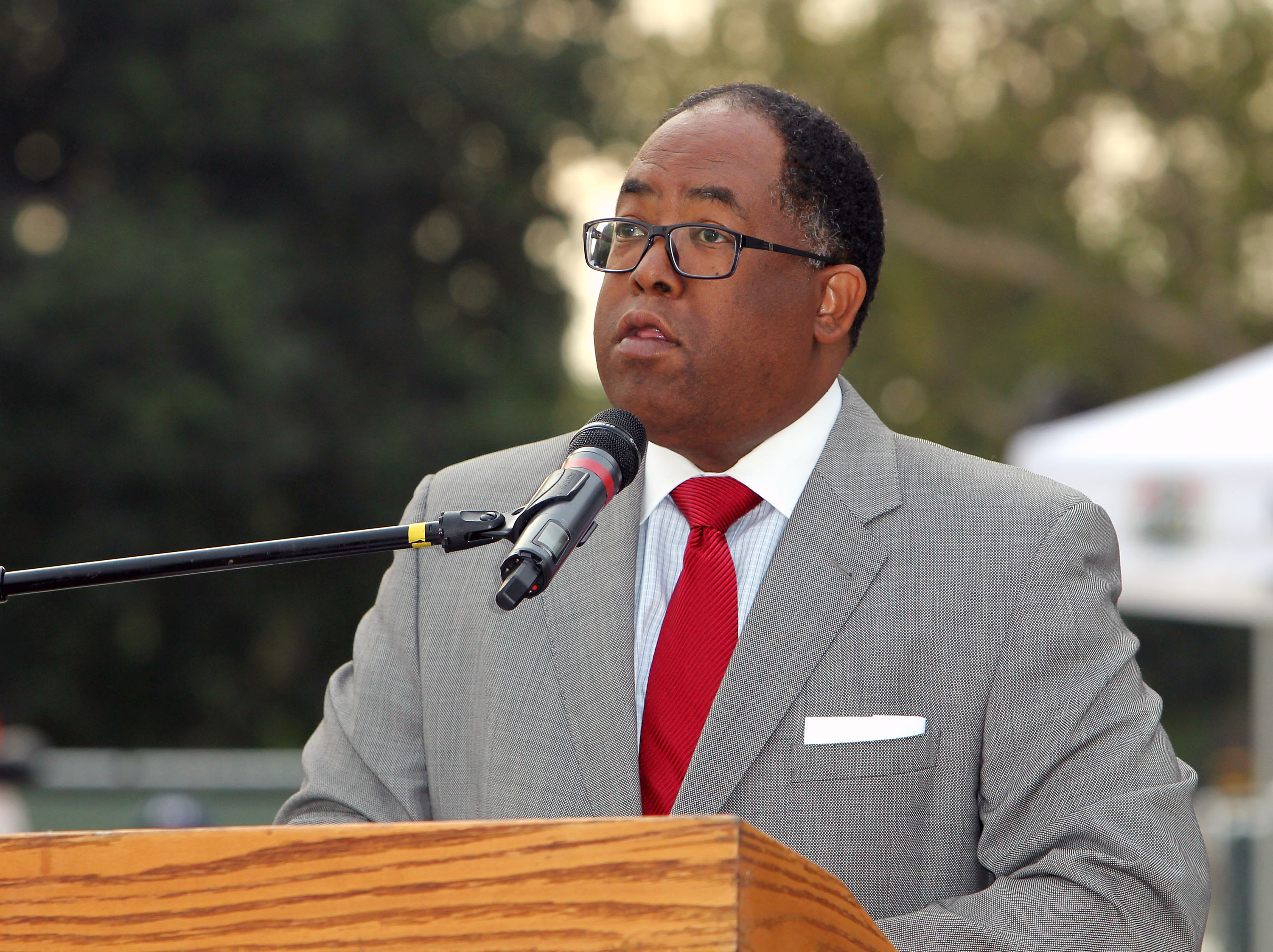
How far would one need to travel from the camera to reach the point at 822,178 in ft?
8.87

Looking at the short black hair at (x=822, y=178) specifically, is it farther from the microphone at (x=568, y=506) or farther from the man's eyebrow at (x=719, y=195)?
the microphone at (x=568, y=506)

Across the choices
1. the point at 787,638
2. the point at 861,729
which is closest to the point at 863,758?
the point at 861,729

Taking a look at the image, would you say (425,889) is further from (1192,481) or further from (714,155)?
(1192,481)

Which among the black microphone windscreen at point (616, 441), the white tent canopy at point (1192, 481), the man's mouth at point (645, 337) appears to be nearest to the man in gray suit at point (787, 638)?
the man's mouth at point (645, 337)

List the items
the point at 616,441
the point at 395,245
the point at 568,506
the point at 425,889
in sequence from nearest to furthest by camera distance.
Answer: the point at 425,889
the point at 568,506
the point at 616,441
the point at 395,245

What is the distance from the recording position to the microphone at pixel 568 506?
5.70 feet

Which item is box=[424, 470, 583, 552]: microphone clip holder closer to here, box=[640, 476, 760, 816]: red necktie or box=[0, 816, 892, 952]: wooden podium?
box=[0, 816, 892, 952]: wooden podium

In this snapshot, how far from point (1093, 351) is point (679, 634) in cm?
2091

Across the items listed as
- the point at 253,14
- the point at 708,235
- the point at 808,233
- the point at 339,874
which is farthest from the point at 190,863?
the point at 253,14

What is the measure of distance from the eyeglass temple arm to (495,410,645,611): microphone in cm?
59

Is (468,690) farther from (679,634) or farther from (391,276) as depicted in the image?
(391,276)

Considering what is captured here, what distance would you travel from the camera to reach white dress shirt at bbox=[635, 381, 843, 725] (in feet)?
8.55

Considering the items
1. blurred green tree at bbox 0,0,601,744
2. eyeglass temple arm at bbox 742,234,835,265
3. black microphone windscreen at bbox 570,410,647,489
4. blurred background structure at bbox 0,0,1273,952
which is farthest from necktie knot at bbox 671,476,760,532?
blurred green tree at bbox 0,0,601,744

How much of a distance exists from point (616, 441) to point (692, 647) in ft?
1.97
